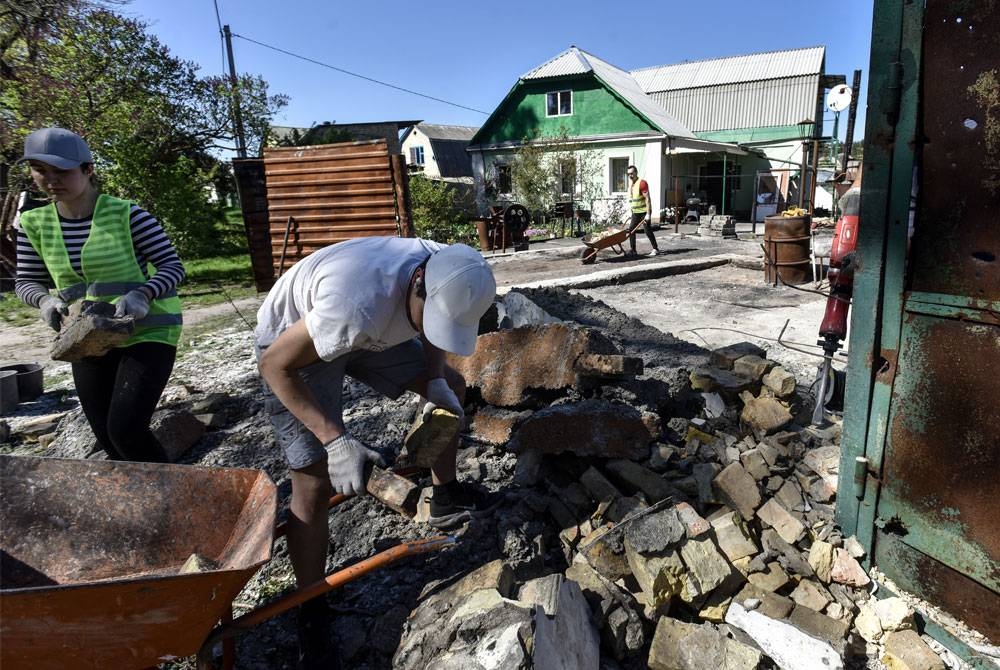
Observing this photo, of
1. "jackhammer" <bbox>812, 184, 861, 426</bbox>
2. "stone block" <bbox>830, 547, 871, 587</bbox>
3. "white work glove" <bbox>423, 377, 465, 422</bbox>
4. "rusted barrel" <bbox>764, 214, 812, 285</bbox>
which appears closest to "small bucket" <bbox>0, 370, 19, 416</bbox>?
"white work glove" <bbox>423, 377, 465, 422</bbox>

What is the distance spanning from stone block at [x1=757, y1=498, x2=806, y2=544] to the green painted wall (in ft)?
66.2

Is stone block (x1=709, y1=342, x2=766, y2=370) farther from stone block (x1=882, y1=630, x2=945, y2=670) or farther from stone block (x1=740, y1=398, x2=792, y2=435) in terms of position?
stone block (x1=882, y1=630, x2=945, y2=670)

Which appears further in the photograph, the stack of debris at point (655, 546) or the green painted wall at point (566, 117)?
the green painted wall at point (566, 117)

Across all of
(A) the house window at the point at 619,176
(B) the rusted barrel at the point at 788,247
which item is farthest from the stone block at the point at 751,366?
(A) the house window at the point at 619,176

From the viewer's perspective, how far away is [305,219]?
862cm

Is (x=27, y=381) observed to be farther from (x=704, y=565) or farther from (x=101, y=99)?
(x=101, y=99)

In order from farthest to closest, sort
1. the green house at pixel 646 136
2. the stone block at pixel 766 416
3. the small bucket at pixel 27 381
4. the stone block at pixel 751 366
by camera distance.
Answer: the green house at pixel 646 136
the small bucket at pixel 27 381
the stone block at pixel 751 366
the stone block at pixel 766 416

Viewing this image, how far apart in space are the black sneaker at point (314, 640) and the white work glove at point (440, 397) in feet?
2.73

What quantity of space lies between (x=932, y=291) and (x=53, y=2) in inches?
525

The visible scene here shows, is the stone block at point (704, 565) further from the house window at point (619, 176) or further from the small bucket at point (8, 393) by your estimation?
the house window at point (619, 176)

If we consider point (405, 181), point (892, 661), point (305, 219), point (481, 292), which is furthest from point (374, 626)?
point (305, 219)

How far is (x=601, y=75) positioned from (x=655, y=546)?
22.2 m

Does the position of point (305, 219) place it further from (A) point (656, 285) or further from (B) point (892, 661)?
Answer: (B) point (892, 661)

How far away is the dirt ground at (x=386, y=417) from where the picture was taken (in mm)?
2385
